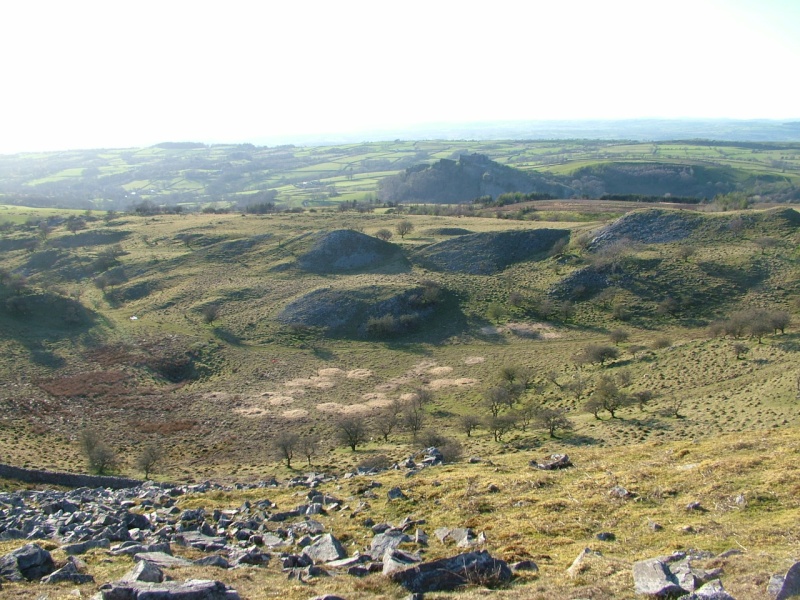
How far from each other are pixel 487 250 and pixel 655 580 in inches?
2599

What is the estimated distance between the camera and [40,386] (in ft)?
148

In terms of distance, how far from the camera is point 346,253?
3083 inches

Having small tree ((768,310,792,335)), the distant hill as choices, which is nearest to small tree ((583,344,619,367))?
small tree ((768,310,792,335))

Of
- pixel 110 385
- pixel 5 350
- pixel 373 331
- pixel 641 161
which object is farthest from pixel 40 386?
pixel 641 161

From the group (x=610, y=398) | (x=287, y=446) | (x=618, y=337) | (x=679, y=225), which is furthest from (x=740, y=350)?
(x=679, y=225)

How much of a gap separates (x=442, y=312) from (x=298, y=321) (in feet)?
52.3

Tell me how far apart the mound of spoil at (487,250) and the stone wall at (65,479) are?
50328 millimetres

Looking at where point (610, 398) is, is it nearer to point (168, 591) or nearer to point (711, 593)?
point (711, 593)

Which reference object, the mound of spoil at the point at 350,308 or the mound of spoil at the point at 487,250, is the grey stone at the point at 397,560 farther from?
the mound of spoil at the point at 487,250

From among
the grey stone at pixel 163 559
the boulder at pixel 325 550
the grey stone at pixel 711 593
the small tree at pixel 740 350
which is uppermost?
the grey stone at pixel 711 593

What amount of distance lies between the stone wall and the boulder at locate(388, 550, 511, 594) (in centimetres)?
2226

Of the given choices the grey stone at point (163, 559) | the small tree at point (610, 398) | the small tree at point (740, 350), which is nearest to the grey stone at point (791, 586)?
the grey stone at point (163, 559)

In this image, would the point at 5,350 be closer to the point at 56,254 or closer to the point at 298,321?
the point at 298,321

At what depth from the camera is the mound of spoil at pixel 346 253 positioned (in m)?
76.1
